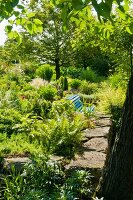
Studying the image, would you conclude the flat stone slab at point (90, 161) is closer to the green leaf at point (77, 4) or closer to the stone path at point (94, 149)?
the stone path at point (94, 149)

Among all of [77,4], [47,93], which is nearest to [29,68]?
[47,93]

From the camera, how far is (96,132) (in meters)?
7.21

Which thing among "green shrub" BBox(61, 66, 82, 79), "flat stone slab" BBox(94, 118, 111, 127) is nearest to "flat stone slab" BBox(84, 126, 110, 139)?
"flat stone slab" BBox(94, 118, 111, 127)

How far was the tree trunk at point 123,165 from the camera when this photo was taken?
419 centimetres

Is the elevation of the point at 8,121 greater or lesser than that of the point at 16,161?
greater

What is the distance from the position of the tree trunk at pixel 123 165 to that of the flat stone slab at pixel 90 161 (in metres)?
0.78

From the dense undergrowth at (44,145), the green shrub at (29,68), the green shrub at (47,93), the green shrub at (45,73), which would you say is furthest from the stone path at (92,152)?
the green shrub at (29,68)

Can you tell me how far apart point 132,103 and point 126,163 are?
2.12ft

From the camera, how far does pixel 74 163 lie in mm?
5230

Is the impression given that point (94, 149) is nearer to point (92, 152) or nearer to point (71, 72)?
point (92, 152)

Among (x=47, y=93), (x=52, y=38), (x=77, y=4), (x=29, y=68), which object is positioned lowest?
(x=47, y=93)

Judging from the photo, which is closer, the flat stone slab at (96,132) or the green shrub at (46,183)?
the green shrub at (46,183)

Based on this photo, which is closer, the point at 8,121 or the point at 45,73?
the point at 8,121

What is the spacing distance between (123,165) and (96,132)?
2.97 metres
